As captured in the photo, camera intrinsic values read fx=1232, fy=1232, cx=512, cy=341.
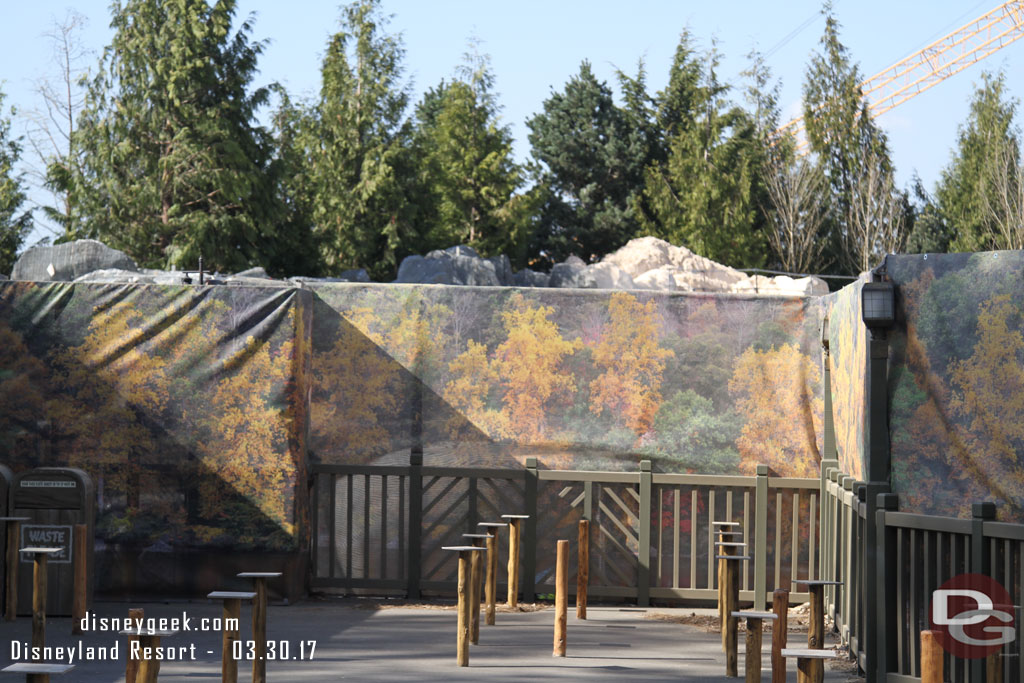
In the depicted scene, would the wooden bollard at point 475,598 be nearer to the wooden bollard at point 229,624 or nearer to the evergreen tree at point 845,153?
the wooden bollard at point 229,624

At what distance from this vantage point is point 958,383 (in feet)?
22.9

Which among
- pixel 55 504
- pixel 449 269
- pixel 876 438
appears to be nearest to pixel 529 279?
pixel 449 269

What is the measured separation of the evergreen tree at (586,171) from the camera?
141 feet

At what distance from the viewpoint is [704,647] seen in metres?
9.21

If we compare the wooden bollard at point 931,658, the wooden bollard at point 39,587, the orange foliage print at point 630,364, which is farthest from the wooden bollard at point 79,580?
the wooden bollard at point 931,658

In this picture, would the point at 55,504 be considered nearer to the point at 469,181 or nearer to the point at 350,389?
the point at 350,389

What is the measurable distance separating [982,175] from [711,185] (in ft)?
29.1

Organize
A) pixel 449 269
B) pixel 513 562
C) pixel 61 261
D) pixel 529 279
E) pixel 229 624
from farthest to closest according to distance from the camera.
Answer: pixel 529 279, pixel 449 269, pixel 61 261, pixel 513 562, pixel 229 624

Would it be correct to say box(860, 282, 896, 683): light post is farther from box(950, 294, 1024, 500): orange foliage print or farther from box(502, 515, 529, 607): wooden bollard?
box(502, 515, 529, 607): wooden bollard

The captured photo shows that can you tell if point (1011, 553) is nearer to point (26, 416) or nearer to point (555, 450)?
point (555, 450)

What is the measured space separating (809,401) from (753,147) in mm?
32317

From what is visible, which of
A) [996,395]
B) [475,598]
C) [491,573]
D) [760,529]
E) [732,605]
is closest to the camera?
[996,395]

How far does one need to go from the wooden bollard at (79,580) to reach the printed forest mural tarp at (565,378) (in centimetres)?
263

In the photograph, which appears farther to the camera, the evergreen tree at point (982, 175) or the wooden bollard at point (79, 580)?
the evergreen tree at point (982, 175)
